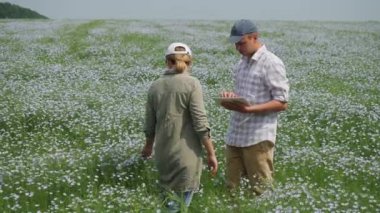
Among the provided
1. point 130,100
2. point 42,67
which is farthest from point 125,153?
point 42,67

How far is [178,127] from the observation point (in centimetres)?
478

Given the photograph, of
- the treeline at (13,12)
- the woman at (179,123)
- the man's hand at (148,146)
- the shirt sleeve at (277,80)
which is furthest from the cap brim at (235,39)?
the treeline at (13,12)

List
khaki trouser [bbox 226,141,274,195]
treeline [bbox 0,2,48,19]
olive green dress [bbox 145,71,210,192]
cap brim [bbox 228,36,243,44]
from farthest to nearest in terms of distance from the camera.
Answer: treeline [bbox 0,2,48,19]
khaki trouser [bbox 226,141,274,195]
cap brim [bbox 228,36,243,44]
olive green dress [bbox 145,71,210,192]

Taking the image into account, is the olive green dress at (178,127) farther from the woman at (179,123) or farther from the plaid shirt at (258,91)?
the plaid shirt at (258,91)

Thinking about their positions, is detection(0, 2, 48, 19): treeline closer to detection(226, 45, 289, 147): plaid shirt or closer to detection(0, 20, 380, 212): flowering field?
detection(0, 20, 380, 212): flowering field

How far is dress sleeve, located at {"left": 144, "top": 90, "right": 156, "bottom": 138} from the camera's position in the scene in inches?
193

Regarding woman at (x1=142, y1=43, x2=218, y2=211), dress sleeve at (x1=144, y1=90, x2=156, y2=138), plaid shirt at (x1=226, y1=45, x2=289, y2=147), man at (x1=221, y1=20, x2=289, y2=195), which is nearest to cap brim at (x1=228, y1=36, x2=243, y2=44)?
man at (x1=221, y1=20, x2=289, y2=195)

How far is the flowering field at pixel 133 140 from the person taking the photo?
5.26 m

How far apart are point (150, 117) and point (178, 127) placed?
37 cm

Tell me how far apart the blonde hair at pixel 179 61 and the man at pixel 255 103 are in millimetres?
556

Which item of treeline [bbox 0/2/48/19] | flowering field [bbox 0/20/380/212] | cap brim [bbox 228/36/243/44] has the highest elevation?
cap brim [bbox 228/36/243/44]

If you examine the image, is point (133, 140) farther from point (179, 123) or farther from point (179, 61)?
point (179, 61)

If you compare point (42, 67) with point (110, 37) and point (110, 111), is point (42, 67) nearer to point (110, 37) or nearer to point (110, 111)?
point (110, 111)

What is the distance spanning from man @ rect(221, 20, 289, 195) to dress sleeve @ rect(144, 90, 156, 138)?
28.2 inches
